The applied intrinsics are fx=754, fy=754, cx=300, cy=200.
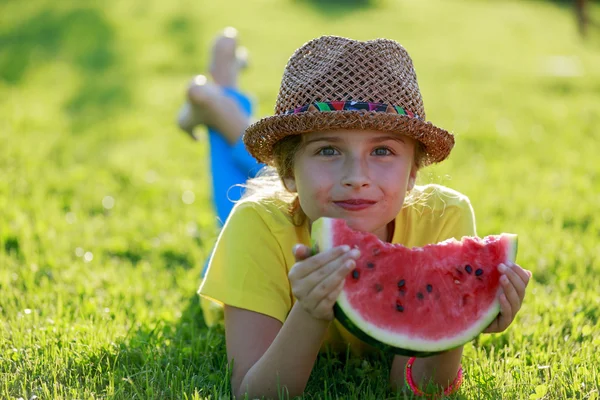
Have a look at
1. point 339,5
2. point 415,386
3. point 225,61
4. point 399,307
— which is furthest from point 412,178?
point 339,5

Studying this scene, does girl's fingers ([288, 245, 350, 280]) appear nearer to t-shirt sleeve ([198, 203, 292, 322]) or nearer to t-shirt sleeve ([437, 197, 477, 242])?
t-shirt sleeve ([198, 203, 292, 322])

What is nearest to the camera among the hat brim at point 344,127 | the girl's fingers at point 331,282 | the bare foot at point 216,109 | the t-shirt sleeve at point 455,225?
the girl's fingers at point 331,282

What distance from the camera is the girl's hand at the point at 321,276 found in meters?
2.43

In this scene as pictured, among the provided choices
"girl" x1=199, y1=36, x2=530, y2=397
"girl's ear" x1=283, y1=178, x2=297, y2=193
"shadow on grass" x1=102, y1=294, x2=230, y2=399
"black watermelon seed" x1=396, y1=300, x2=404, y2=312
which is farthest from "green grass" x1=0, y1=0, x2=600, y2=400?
"girl's ear" x1=283, y1=178, x2=297, y2=193

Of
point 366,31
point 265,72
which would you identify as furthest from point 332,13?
point 265,72

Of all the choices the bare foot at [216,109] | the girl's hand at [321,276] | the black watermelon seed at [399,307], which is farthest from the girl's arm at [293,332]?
the bare foot at [216,109]

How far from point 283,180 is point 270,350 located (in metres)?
0.82

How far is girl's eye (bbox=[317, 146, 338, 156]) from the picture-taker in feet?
9.82

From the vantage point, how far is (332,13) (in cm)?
2508

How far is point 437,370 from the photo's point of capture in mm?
3000

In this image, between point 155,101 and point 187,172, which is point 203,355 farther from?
point 155,101

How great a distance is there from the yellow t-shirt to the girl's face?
345mm

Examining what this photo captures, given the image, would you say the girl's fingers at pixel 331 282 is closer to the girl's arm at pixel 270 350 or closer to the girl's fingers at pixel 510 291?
the girl's arm at pixel 270 350

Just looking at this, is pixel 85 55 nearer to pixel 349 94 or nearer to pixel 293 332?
pixel 349 94
